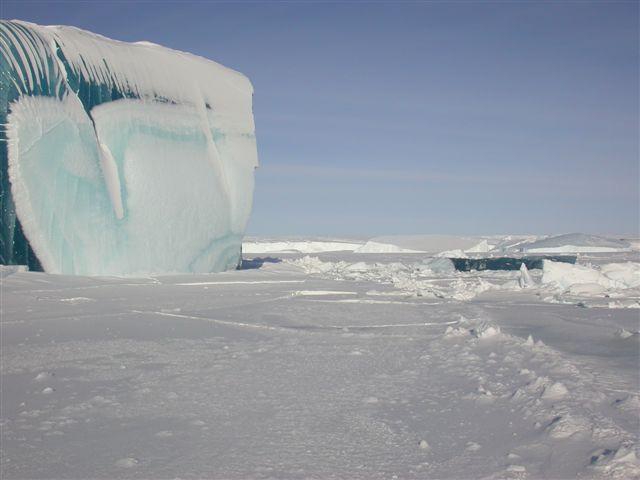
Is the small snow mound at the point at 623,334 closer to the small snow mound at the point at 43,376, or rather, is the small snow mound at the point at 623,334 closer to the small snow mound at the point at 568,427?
the small snow mound at the point at 568,427

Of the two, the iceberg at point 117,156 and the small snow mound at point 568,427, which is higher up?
the iceberg at point 117,156

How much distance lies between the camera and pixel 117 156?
27.4 feet

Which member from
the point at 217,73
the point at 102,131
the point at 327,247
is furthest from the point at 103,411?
the point at 327,247

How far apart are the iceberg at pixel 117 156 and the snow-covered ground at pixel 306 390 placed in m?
1.39

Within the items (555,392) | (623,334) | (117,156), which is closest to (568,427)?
(555,392)

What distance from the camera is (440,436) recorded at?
2.38 m

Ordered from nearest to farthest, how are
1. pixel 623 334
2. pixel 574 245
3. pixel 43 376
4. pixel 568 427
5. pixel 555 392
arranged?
1. pixel 568 427
2. pixel 555 392
3. pixel 43 376
4. pixel 623 334
5. pixel 574 245

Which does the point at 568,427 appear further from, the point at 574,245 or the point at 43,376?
the point at 574,245

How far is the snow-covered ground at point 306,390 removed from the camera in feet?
7.01

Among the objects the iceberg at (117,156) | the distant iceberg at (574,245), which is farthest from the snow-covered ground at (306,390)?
the distant iceberg at (574,245)

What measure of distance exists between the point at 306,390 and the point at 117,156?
20.5 feet

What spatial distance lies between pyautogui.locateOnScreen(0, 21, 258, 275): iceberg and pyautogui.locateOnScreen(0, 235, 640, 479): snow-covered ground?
1394 millimetres

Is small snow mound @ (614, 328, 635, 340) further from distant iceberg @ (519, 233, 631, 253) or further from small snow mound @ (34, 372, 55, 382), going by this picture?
distant iceberg @ (519, 233, 631, 253)

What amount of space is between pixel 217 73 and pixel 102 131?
10.6ft
